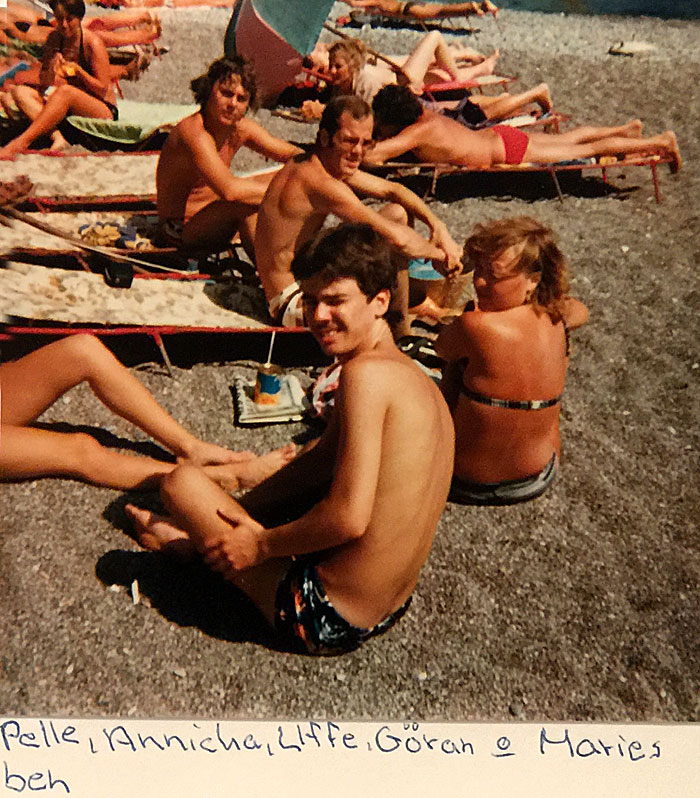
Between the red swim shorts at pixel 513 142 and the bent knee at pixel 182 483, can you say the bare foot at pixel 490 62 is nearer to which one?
the red swim shorts at pixel 513 142

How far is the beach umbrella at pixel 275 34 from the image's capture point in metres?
2.77

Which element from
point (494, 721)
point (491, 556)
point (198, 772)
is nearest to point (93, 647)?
point (198, 772)

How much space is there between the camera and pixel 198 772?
64.7 inches

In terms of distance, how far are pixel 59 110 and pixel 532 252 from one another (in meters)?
3.04

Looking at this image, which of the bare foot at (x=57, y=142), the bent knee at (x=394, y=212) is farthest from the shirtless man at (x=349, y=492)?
the bare foot at (x=57, y=142)

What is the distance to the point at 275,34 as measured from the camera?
298cm

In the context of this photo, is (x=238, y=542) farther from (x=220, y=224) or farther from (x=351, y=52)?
(x=351, y=52)

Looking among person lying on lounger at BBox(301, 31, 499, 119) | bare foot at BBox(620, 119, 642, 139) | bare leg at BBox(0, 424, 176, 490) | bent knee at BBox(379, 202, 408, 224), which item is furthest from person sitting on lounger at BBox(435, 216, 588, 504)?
person lying on lounger at BBox(301, 31, 499, 119)

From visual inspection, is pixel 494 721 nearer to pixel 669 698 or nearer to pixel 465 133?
pixel 669 698

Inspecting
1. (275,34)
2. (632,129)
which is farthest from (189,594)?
(632,129)

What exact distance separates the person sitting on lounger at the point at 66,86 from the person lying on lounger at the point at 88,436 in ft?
5.02

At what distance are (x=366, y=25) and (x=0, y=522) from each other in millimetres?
2907

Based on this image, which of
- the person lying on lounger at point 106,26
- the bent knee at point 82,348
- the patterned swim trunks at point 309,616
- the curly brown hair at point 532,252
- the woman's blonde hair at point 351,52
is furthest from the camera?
the woman's blonde hair at point 351,52

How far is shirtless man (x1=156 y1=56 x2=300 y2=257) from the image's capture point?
3.11 metres
